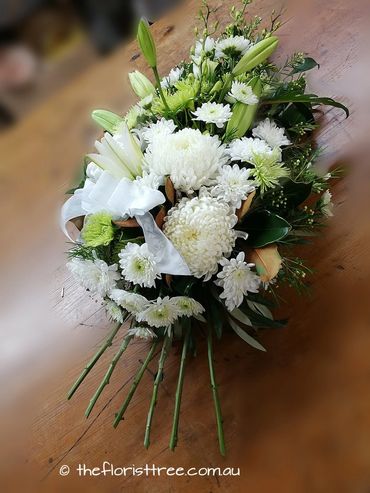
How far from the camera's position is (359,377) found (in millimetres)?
825

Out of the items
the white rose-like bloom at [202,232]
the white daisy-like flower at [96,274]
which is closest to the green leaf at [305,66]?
the white rose-like bloom at [202,232]

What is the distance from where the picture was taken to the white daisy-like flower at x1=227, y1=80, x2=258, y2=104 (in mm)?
812

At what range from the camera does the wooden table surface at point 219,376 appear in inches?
31.2

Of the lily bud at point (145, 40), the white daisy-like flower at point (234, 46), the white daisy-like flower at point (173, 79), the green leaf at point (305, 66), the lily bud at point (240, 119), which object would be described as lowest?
the green leaf at point (305, 66)

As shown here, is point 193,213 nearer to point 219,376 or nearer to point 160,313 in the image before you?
point 160,313

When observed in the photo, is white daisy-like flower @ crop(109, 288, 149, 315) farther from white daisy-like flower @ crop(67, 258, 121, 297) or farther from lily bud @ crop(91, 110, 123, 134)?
lily bud @ crop(91, 110, 123, 134)

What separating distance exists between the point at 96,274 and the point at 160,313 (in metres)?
0.10

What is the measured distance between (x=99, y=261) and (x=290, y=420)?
346 mm

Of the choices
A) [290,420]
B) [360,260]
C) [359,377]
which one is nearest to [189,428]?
[290,420]

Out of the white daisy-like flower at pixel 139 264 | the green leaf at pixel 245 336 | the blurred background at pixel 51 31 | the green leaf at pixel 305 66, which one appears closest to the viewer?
the white daisy-like flower at pixel 139 264

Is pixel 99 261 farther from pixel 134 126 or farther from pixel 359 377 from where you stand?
pixel 359 377

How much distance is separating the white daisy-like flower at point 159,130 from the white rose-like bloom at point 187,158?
1cm

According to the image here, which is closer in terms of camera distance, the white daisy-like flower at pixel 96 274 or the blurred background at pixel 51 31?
the white daisy-like flower at pixel 96 274

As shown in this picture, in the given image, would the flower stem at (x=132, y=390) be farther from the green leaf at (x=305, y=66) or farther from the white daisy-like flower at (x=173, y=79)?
the green leaf at (x=305, y=66)
